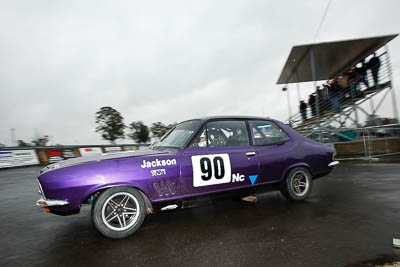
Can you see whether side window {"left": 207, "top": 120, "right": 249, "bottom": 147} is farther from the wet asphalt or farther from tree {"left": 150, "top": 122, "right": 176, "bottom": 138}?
tree {"left": 150, "top": 122, "right": 176, "bottom": 138}

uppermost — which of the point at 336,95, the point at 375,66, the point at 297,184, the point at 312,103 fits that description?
the point at 375,66

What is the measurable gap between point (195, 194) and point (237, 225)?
69 cm

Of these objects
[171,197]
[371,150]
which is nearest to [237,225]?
[171,197]

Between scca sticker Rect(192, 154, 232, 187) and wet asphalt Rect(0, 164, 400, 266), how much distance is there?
1.86 feet

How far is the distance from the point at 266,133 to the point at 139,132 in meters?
59.7

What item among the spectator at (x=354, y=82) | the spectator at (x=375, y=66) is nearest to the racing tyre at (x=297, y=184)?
Result: the spectator at (x=354, y=82)

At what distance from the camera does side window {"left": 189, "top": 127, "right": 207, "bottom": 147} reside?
3.30 metres

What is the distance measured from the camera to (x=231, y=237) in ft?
8.63

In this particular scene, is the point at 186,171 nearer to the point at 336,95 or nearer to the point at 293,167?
the point at 293,167

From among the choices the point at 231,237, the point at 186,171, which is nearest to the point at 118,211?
the point at 186,171

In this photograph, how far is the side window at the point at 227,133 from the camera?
137 inches

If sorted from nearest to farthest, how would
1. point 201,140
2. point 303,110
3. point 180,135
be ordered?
1. point 201,140
2. point 180,135
3. point 303,110

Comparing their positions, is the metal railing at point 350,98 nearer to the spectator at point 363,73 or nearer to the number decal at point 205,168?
the spectator at point 363,73

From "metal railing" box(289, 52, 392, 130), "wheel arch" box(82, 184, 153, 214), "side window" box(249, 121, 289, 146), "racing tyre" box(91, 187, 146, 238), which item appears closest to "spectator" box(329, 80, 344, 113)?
"metal railing" box(289, 52, 392, 130)
